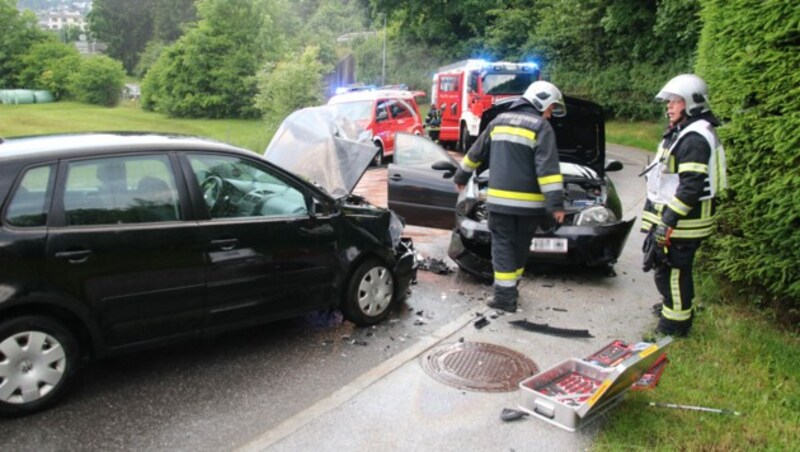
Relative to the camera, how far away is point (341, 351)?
4.52m

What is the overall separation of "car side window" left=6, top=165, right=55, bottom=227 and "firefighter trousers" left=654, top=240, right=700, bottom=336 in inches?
168

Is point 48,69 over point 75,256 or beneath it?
over

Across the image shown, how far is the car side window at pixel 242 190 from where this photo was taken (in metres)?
4.10

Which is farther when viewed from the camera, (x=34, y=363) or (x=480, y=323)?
(x=480, y=323)

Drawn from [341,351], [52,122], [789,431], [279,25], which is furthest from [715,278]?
[279,25]

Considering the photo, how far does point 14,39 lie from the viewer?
51.0 metres

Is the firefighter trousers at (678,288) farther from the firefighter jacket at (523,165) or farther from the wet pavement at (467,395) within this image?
the firefighter jacket at (523,165)

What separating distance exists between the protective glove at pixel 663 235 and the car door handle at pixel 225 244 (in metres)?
3.08

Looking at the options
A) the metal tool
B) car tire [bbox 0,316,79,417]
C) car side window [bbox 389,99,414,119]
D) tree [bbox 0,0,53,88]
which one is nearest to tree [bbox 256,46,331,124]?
car side window [bbox 389,99,414,119]

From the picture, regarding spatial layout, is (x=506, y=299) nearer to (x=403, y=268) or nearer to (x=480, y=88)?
(x=403, y=268)

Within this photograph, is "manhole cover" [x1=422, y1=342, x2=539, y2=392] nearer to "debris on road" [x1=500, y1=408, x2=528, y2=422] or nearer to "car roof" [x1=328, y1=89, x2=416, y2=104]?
"debris on road" [x1=500, y1=408, x2=528, y2=422]

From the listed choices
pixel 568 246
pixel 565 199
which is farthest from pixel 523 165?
pixel 565 199

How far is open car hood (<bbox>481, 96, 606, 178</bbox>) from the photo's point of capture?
6738 mm

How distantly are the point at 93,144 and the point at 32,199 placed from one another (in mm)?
537
